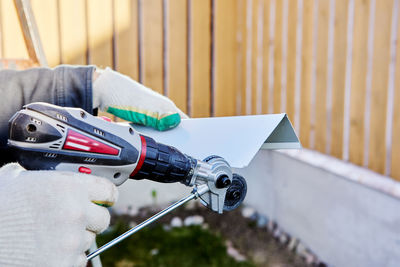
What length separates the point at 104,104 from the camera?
131 cm

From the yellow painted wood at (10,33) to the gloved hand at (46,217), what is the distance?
6.37 ft

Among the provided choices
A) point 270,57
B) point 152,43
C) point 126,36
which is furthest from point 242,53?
point 126,36

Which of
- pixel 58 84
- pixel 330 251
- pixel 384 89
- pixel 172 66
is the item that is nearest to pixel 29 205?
pixel 58 84

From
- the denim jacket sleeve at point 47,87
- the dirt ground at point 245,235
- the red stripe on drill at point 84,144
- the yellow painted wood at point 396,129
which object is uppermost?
the denim jacket sleeve at point 47,87

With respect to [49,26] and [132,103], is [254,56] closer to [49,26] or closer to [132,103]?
[49,26]

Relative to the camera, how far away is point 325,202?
2.40 m

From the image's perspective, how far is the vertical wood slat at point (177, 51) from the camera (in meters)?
3.01

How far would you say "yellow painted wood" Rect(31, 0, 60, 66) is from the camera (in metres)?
2.75

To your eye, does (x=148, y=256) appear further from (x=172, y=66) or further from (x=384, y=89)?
(x=384, y=89)

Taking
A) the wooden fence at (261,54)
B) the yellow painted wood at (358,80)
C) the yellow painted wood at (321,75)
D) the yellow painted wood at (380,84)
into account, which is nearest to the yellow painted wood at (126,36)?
the wooden fence at (261,54)

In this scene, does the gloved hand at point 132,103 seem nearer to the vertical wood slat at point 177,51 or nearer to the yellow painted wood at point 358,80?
the yellow painted wood at point 358,80

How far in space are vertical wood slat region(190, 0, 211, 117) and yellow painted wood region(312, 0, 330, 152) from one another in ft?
2.85

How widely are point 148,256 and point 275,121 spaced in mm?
1652

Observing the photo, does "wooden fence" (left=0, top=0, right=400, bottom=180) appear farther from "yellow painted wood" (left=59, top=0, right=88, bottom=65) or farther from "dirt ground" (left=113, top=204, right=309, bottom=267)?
"dirt ground" (left=113, top=204, right=309, bottom=267)
